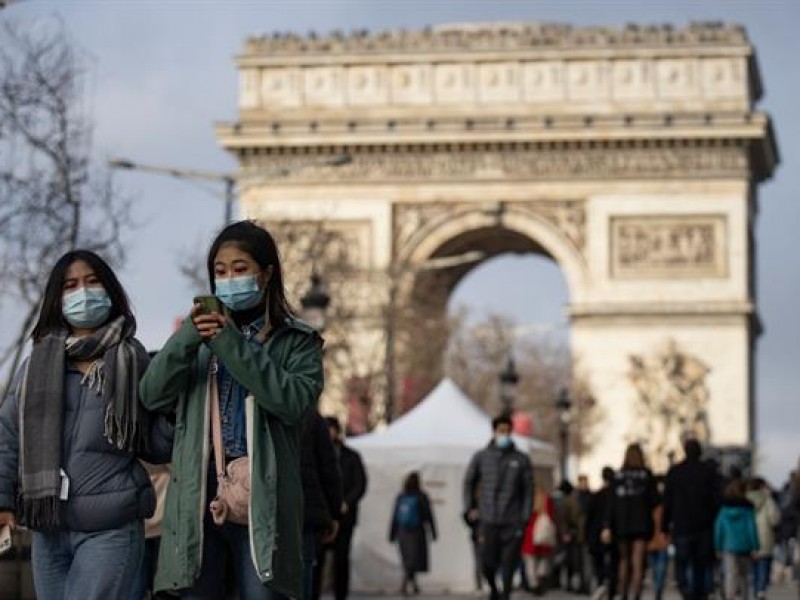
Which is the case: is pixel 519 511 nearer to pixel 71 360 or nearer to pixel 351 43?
pixel 71 360

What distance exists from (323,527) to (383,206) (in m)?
55.2

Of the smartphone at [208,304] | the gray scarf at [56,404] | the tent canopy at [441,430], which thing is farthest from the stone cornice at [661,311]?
→ the smartphone at [208,304]

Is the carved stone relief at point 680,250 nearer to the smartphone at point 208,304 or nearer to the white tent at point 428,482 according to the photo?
the white tent at point 428,482

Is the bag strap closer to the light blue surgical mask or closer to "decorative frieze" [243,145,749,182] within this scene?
the light blue surgical mask

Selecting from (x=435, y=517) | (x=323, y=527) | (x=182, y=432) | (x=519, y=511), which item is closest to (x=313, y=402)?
(x=182, y=432)

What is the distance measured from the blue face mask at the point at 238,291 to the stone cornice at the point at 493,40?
5906cm

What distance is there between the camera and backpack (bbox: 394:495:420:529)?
28953 mm

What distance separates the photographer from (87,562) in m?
9.02

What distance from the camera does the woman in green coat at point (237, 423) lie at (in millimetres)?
8734

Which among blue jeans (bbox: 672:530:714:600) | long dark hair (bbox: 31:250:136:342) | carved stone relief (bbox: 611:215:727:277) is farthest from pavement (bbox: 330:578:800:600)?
carved stone relief (bbox: 611:215:727:277)

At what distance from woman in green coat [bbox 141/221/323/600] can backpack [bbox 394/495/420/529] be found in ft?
65.5

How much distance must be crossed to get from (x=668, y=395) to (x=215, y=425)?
56924mm

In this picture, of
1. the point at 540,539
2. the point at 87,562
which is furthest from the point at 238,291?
the point at 540,539

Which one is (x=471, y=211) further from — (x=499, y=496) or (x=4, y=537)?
(x=4, y=537)
